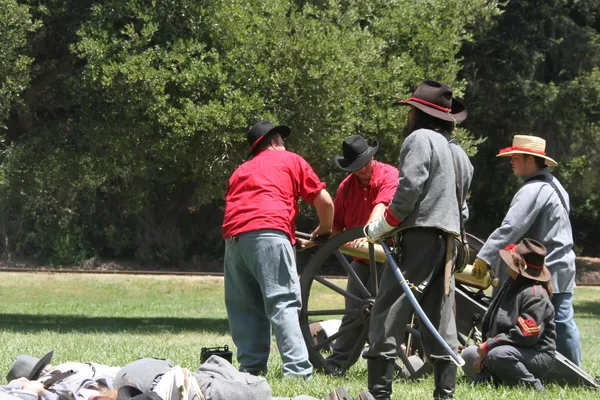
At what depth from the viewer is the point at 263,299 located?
6.65m

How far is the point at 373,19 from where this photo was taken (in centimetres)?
1623

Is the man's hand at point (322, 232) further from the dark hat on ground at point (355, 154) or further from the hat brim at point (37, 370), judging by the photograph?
the hat brim at point (37, 370)

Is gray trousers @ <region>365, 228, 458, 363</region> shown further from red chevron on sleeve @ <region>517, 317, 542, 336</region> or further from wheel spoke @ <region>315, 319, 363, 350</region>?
wheel spoke @ <region>315, 319, 363, 350</region>

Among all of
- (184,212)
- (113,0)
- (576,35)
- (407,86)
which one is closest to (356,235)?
(113,0)

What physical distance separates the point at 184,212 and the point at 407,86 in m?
18.4

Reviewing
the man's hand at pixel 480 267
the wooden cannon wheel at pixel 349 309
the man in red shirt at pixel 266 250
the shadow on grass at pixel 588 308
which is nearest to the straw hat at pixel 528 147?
the man's hand at pixel 480 267

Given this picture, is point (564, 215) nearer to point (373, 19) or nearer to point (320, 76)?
point (320, 76)

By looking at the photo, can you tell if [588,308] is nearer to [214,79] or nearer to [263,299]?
[214,79]

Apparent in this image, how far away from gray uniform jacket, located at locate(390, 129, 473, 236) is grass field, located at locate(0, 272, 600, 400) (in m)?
1.15

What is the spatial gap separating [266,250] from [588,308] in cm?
1730

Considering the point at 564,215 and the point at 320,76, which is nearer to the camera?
the point at 564,215

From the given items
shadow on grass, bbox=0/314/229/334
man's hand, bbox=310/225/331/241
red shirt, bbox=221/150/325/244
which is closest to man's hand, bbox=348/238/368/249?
man's hand, bbox=310/225/331/241

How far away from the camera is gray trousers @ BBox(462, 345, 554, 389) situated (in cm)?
632

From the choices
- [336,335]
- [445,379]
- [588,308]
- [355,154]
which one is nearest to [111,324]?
[336,335]
